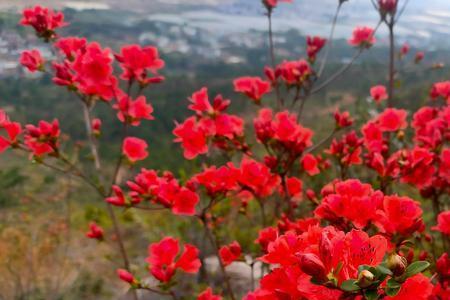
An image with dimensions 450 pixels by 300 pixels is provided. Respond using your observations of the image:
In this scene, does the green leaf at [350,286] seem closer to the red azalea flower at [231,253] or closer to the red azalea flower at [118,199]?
the red azalea flower at [118,199]

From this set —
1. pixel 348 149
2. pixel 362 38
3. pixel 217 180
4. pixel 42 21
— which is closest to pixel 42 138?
pixel 42 21

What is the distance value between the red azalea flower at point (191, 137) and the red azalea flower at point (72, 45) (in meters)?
0.69

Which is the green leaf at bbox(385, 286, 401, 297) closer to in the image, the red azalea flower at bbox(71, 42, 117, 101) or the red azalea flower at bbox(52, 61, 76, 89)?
the red azalea flower at bbox(71, 42, 117, 101)

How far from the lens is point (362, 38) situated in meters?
4.42

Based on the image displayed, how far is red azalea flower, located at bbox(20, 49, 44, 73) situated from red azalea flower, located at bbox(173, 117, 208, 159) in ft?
3.19

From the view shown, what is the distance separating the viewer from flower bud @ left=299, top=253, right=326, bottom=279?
3.31 ft

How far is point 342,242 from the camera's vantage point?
1069mm

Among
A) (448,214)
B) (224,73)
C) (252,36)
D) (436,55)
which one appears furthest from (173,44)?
(448,214)

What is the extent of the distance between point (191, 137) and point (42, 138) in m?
0.81

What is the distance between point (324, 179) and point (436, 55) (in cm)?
346

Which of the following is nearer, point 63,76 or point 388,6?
point 63,76

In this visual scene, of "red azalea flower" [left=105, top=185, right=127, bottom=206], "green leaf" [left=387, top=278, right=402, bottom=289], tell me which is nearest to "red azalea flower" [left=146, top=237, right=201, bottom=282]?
"red azalea flower" [left=105, top=185, right=127, bottom=206]

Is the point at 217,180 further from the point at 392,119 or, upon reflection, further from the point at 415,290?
the point at 392,119

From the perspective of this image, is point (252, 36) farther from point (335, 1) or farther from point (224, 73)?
point (335, 1)
